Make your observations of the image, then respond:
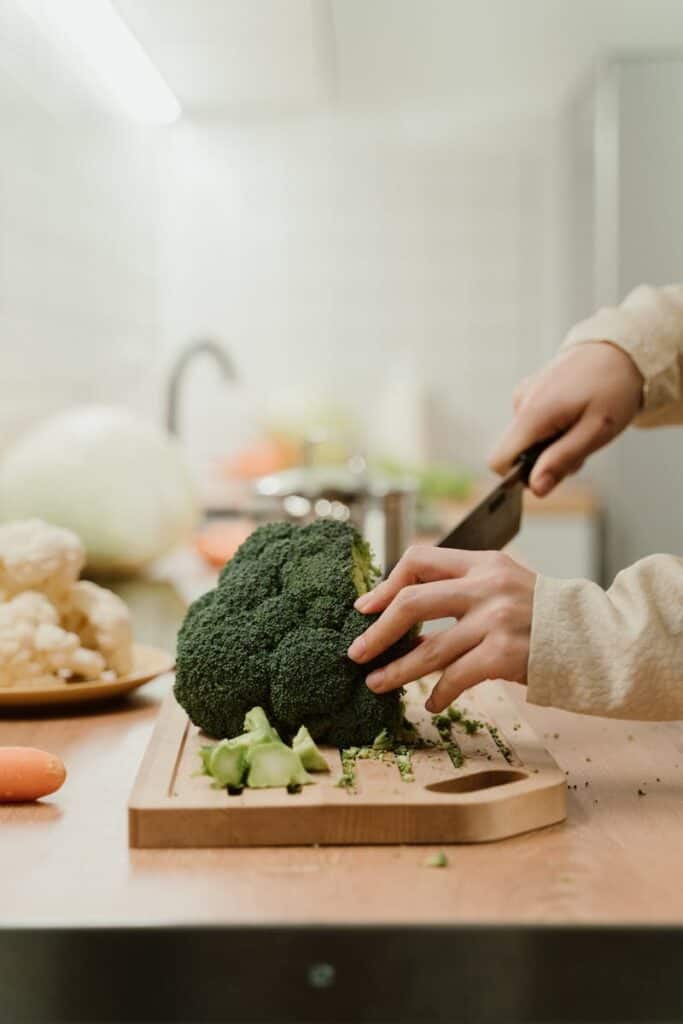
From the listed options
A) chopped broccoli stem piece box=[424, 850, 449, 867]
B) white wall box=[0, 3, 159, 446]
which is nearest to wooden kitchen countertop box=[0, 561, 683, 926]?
chopped broccoli stem piece box=[424, 850, 449, 867]

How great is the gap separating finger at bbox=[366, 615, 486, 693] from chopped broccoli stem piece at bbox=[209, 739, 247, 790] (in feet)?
0.48

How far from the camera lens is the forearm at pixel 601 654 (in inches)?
39.1

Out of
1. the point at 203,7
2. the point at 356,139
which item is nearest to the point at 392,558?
the point at 203,7

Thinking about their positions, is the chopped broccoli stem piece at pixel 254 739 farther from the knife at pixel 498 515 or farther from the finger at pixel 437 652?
the knife at pixel 498 515

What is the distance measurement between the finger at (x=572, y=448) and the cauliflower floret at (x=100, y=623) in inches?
18.3

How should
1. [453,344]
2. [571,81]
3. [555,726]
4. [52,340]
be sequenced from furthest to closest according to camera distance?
[453,344] → [571,81] → [52,340] → [555,726]

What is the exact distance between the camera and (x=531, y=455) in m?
1.45

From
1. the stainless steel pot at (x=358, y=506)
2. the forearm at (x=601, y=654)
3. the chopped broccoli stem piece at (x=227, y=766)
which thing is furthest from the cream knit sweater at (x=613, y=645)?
the stainless steel pot at (x=358, y=506)

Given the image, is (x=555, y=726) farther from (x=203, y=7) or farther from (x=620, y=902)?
(x=203, y=7)

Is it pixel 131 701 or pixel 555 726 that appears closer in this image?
pixel 555 726

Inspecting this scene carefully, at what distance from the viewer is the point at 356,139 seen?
175 inches

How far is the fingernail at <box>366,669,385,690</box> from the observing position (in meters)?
1.03

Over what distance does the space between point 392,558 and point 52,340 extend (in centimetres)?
A: 84

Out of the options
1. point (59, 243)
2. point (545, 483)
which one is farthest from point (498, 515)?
point (59, 243)
